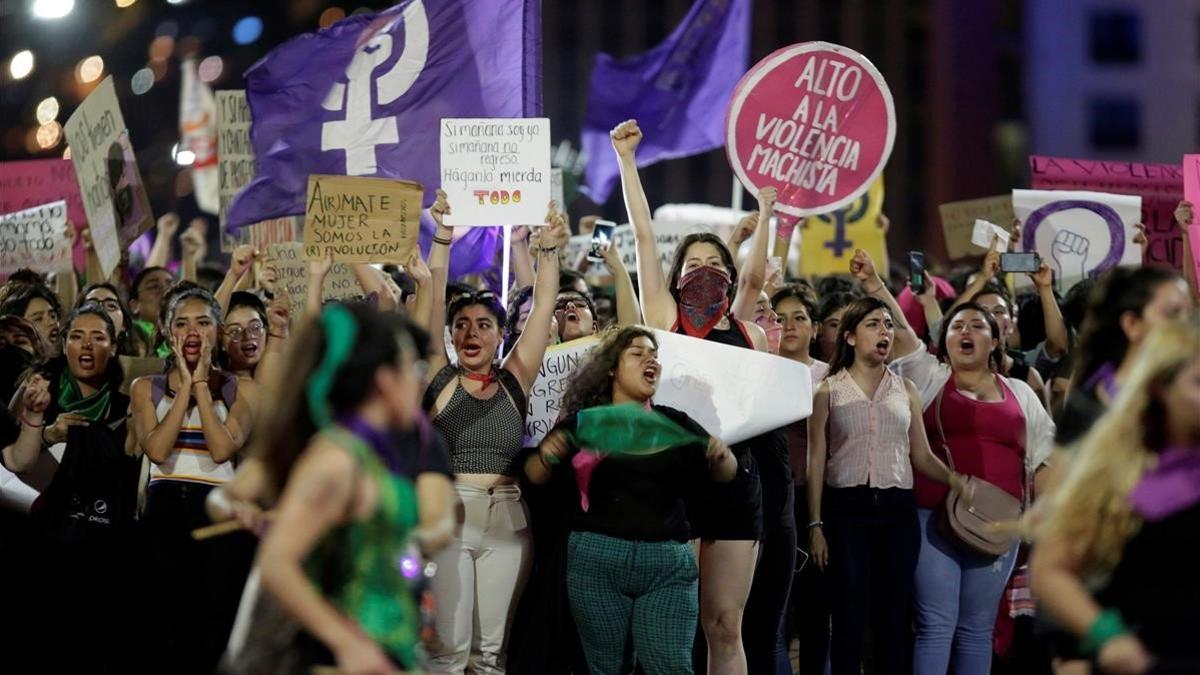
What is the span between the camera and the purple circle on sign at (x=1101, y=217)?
10414mm

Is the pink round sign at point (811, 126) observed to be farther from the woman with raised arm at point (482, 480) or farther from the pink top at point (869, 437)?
the woman with raised arm at point (482, 480)

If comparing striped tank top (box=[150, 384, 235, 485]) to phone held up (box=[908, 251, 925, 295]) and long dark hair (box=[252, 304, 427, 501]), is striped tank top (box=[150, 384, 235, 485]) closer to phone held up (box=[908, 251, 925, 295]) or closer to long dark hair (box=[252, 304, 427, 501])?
long dark hair (box=[252, 304, 427, 501])

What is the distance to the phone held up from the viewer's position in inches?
377

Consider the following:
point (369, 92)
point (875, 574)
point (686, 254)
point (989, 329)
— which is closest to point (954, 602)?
point (875, 574)

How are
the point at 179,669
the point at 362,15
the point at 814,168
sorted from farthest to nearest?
the point at 362,15 → the point at 814,168 → the point at 179,669

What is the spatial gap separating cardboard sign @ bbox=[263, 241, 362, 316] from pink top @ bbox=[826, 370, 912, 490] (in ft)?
8.18

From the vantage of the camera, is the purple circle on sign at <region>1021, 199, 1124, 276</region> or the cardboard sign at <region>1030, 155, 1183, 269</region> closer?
the cardboard sign at <region>1030, 155, 1183, 269</region>

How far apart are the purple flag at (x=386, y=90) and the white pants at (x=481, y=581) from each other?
2.47 meters

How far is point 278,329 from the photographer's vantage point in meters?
8.35

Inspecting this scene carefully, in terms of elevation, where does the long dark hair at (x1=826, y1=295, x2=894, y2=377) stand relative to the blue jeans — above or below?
above

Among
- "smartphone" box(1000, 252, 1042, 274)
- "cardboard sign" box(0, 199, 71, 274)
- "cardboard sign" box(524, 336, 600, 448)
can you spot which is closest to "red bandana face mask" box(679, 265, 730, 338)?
"cardboard sign" box(524, 336, 600, 448)

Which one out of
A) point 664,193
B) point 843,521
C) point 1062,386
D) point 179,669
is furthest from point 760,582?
point 664,193

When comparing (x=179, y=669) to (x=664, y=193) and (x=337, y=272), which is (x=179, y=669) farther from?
(x=664, y=193)

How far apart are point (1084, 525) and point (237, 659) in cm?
221
